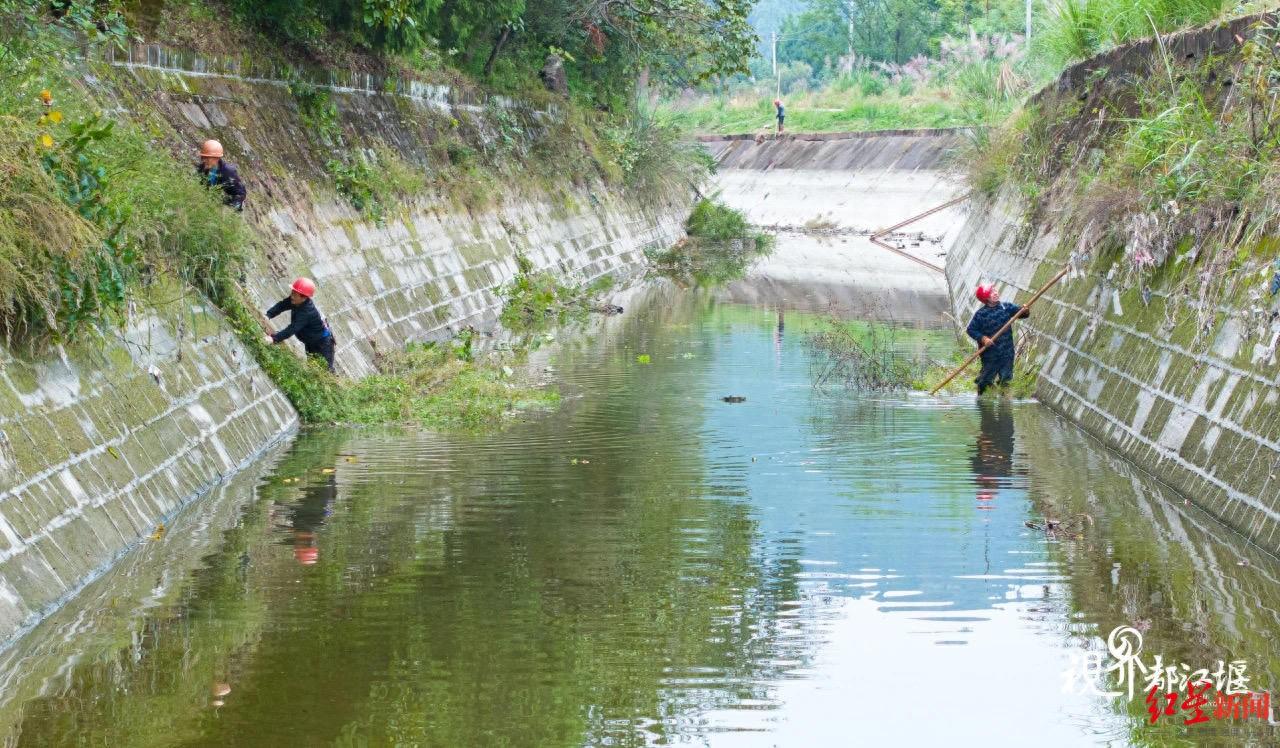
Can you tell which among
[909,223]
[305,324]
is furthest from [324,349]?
[909,223]

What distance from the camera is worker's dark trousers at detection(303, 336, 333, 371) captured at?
1731cm

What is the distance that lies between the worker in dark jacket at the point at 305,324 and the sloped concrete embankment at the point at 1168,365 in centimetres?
793

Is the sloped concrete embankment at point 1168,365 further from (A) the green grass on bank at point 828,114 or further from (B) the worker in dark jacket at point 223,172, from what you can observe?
(A) the green grass on bank at point 828,114

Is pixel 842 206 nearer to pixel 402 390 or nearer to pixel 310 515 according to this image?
pixel 402 390

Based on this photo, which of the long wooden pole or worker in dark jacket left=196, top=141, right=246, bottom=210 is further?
the long wooden pole

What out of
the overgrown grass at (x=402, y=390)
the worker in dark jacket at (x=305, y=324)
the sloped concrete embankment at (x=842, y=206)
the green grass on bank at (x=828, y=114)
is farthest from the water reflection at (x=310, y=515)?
the green grass on bank at (x=828, y=114)

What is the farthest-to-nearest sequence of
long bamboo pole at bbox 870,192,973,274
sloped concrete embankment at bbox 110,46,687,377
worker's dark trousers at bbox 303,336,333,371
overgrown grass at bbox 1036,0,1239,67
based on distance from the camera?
long bamboo pole at bbox 870,192,973,274, overgrown grass at bbox 1036,0,1239,67, sloped concrete embankment at bbox 110,46,687,377, worker's dark trousers at bbox 303,336,333,371

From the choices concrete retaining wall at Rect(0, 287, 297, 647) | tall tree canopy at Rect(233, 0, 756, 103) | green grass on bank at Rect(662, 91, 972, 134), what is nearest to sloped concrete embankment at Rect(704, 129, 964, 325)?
green grass on bank at Rect(662, 91, 972, 134)

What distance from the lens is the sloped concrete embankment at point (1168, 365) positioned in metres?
12.2

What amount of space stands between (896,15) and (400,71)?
72.4 meters

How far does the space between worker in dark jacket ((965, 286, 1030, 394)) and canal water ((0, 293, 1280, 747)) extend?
342 cm

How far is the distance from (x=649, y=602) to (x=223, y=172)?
9.34 meters

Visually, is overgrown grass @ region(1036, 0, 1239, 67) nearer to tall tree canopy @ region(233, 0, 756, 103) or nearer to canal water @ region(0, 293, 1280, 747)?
canal water @ region(0, 293, 1280, 747)

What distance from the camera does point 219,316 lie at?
15.7 m
